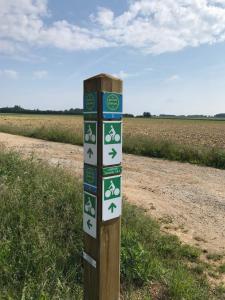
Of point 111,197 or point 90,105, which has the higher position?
point 90,105

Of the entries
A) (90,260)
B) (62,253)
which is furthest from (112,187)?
(62,253)

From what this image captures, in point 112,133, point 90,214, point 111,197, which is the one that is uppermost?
point 112,133

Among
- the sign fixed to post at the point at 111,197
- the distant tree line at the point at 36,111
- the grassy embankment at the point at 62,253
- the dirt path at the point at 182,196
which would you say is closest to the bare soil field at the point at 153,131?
the dirt path at the point at 182,196

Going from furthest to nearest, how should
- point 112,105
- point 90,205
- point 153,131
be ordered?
point 153,131 < point 90,205 < point 112,105

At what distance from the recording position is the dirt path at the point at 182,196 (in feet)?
17.5

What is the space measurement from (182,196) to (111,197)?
5.53 metres

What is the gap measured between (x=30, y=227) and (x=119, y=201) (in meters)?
1.49

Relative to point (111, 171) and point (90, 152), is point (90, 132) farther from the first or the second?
point (111, 171)

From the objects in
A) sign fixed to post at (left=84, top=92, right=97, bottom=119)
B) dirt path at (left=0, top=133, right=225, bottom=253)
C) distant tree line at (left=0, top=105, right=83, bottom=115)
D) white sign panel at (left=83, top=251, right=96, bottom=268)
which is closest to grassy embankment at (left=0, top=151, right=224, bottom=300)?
white sign panel at (left=83, top=251, right=96, bottom=268)

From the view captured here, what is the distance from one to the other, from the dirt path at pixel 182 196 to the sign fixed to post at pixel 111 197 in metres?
2.94

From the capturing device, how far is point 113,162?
214 centimetres

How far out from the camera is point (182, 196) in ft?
24.4

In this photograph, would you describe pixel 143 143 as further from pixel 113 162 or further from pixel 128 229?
pixel 113 162

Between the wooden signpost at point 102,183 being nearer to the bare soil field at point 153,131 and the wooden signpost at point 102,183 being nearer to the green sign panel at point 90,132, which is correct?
the green sign panel at point 90,132
